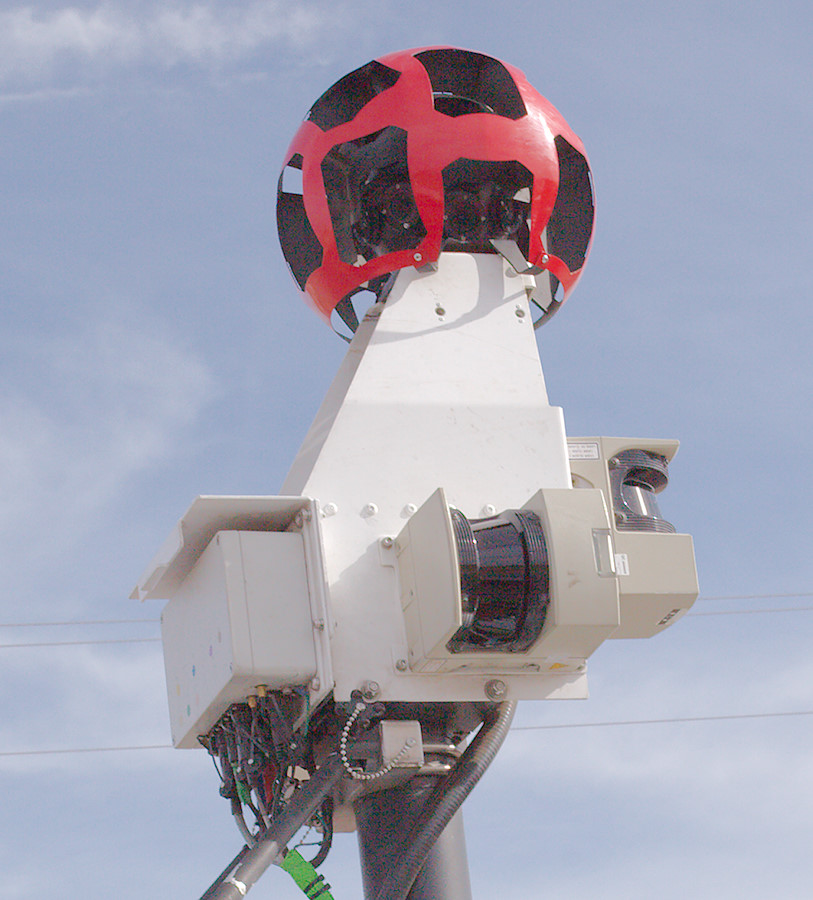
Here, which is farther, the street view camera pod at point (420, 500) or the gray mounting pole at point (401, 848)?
the gray mounting pole at point (401, 848)

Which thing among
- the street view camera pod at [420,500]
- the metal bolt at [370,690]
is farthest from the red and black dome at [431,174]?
the metal bolt at [370,690]

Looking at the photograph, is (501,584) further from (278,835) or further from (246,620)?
(278,835)

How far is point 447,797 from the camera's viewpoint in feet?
Answer: 14.4

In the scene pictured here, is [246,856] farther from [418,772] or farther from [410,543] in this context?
[410,543]

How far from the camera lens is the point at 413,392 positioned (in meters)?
4.93

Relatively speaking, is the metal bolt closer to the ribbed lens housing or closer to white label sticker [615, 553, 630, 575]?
the ribbed lens housing

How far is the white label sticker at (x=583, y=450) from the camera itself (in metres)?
5.05

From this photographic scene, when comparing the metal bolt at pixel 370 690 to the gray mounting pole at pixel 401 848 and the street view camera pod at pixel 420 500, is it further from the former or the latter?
the gray mounting pole at pixel 401 848

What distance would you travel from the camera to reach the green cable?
4.35 metres

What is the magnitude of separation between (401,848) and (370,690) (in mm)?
578

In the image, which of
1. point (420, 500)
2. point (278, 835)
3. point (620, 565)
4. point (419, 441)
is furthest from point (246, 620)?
point (620, 565)

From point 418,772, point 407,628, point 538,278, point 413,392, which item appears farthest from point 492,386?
point 418,772

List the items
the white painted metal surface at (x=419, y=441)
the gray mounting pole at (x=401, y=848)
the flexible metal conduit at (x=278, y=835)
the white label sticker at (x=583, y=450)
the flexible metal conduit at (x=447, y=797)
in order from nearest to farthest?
the flexible metal conduit at (x=278, y=835), the flexible metal conduit at (x=447, y=797), the white painted metal surface at (x=419, y=441), the gray mounting pole at (x=401, y=848), the white label sticker at (x=583, y=450)

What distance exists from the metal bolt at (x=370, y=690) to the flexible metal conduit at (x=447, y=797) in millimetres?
390
